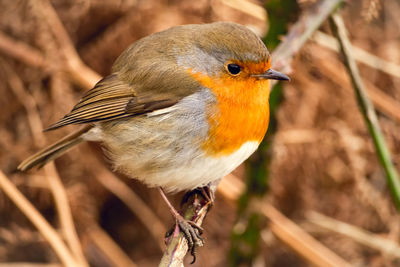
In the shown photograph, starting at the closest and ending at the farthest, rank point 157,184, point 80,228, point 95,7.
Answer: point 157,184 → point 80,228 → point 95,7

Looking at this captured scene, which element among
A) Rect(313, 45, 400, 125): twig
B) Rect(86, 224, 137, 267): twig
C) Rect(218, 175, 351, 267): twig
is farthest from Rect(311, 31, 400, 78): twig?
Rect(86, 224, 137, 267): twig

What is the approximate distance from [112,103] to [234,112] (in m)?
0.66

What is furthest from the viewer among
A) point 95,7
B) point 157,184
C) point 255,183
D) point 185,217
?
point 95,7

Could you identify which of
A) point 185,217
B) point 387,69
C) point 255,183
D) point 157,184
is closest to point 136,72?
point 157,184

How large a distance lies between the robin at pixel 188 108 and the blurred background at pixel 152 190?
0.82 m

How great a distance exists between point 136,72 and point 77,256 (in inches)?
48.9

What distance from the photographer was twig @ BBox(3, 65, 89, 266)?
10.6ft

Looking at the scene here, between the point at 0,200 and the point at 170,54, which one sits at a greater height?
the point at 170,54

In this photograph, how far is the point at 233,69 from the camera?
2406 mm

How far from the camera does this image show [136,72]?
2.62m

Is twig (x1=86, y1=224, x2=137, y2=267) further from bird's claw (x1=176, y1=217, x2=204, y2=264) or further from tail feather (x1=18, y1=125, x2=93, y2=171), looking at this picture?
bird's claw (x1=176, y1=217, x2=204, y2=264)

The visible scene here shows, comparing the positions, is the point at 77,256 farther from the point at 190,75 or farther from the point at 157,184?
the point at 190,75

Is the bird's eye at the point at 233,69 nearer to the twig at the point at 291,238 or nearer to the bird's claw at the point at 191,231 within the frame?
the bird's claw at the point at 191,231

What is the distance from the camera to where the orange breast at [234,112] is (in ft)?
7.74
